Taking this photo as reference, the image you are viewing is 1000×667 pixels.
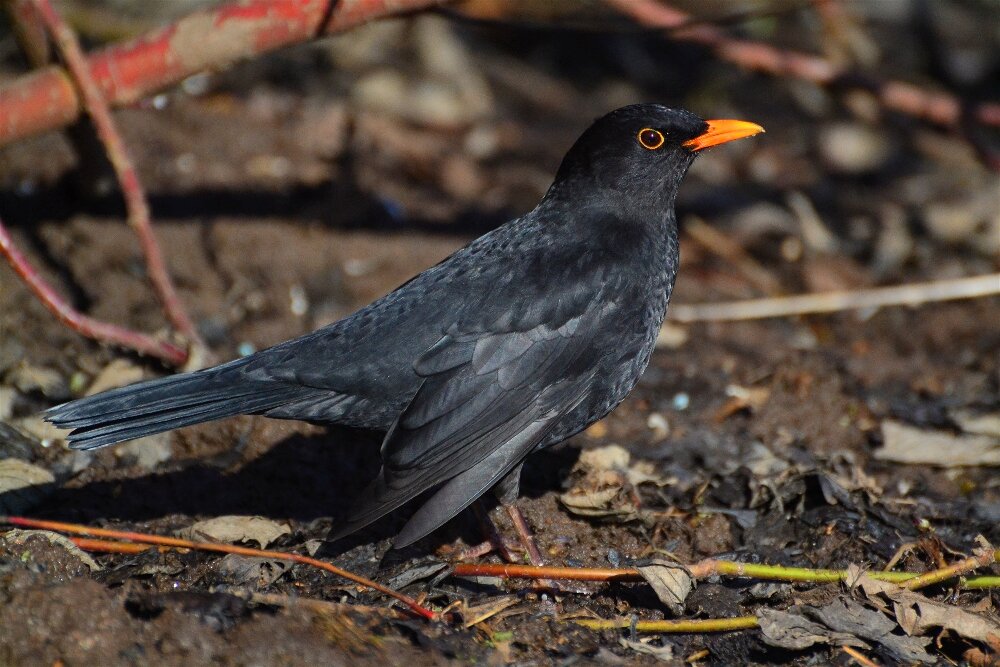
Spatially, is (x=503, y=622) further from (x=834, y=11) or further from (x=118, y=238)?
(x=834, y=11)

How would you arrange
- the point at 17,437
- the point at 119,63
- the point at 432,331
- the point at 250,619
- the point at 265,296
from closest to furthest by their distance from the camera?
the point at 250,619 < the point at 432,331 < the point at 17,437 < the point at 119,63 < the point at 265,296

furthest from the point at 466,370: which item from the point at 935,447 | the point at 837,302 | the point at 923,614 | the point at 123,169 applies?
the point at 837,302

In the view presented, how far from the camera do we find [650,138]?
16.2 feet

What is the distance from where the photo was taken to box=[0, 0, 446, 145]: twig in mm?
5590

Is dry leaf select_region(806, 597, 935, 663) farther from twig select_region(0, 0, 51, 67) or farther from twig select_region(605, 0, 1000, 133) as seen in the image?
twig select_region(0, 0, 51, 67)

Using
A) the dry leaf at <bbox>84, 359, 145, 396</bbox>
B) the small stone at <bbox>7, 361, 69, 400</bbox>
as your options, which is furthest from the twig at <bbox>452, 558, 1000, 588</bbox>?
the small stone at <bbox>7, 361, 69, 400</bbox>

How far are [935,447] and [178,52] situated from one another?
4.40m

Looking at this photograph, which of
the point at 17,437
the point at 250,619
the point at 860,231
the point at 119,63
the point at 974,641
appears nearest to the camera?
the point at 250,619

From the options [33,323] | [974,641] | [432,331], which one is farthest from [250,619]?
[33,323]

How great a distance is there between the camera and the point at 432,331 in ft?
14.4

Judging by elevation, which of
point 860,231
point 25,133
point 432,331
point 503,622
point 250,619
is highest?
point 25,133

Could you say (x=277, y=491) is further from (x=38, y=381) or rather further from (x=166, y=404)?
(x=38, y=381)

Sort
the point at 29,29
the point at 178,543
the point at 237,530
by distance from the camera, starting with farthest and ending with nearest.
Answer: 1. the point at 29,29
2. the point at 237,530
3. the point at 178,543

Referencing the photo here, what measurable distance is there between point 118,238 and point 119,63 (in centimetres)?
118
